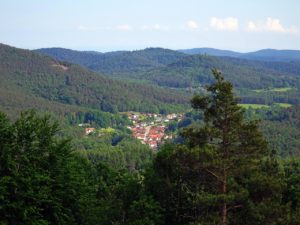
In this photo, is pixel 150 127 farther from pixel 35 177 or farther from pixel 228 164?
pixel 228 164

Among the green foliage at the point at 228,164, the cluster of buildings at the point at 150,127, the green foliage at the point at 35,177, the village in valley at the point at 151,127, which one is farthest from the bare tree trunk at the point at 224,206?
the cluster of buildings at the point at 150,127

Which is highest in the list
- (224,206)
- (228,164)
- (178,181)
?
(228,164)

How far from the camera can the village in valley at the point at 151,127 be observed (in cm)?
13176

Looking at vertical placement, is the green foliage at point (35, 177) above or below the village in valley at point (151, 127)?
above

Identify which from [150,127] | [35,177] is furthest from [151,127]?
[35,177]

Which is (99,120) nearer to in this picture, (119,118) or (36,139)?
(119,118)

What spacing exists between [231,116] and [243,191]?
9.87 feet

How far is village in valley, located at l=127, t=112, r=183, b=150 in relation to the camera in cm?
13176

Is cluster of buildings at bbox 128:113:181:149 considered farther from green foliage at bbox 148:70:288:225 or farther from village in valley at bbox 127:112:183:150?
green foliage at bbox 148:70:288:225

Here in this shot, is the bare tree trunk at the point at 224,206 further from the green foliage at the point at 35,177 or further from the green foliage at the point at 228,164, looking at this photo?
the green foliage at the point at 35,177

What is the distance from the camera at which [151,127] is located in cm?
15962

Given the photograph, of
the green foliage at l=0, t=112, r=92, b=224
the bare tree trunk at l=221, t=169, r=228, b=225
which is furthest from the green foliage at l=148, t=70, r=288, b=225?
the green foliage at l=0, t=112, r=92, b=224

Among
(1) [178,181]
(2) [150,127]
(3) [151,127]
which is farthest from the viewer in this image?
(2) [150,127]

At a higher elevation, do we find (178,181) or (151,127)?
(178,181)
